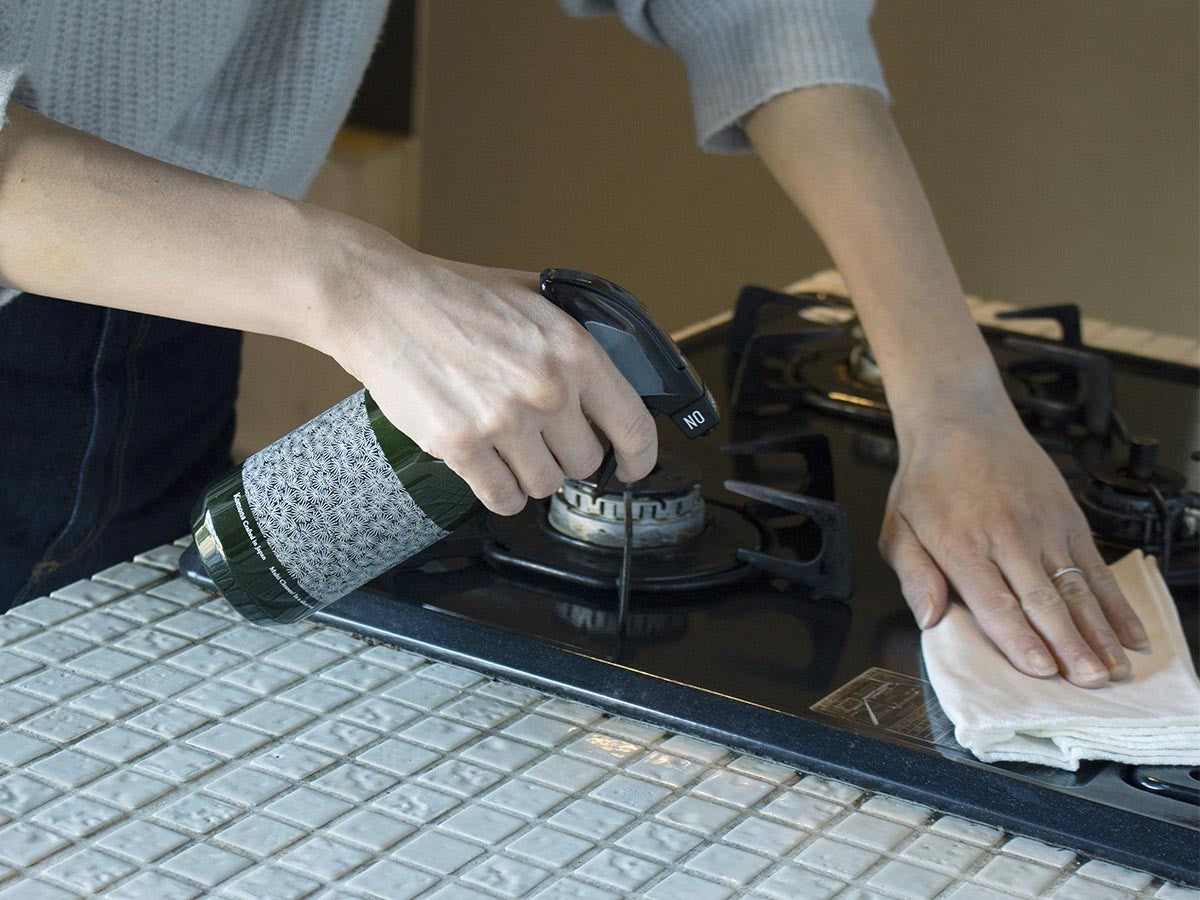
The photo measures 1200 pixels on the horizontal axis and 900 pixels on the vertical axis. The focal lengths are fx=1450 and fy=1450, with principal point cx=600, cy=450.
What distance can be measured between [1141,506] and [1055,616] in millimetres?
205

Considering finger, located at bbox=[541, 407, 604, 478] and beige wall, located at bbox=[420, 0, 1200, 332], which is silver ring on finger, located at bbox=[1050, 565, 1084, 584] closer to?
finger, located at bbox=[541, 407, 604, 478]

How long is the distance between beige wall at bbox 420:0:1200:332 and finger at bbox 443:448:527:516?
237 centimetres

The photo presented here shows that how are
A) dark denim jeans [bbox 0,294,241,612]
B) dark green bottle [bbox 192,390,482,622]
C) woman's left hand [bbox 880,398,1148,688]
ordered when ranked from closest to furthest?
dark green bottle [bbox 192,390,482,622], woman's left hand [bbox 880,398,1148,688], dark denim jeans [bbox 0,294,241,612]

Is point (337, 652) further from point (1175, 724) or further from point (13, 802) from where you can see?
point (1175, 724)

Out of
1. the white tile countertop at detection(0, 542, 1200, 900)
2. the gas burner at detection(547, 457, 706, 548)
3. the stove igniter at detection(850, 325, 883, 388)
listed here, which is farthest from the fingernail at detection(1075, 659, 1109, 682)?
the stove igniter at detection(850, 325, 883, 388)

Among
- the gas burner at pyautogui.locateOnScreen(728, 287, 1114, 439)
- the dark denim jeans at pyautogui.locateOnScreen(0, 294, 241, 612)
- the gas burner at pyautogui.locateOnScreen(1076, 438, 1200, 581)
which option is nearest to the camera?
the gas burner at pyautogui.locateOnScreen(1076, 438, 1200, 581)

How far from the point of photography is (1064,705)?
72cm

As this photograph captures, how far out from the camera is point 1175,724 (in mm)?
696

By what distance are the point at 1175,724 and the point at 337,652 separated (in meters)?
0.42

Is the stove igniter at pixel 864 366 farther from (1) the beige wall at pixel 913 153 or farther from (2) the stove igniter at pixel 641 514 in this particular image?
(1) the beige wall at pixel 913 153

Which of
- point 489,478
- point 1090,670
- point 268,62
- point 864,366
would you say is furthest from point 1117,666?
point 268,62

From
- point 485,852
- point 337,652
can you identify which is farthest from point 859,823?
point 337,652

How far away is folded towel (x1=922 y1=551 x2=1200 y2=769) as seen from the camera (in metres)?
0.68

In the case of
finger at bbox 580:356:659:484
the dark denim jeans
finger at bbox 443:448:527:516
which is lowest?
the dark denim jeans
